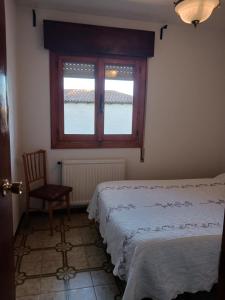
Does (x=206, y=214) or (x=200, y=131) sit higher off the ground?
(x=200, y=131)

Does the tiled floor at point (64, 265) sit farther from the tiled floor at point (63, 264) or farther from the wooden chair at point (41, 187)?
the wooden chair at point (41, 187)

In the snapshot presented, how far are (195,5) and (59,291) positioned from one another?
2340 millimetres

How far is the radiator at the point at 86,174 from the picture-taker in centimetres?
306

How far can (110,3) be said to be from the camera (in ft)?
8.55

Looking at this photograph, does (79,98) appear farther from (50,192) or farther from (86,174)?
(50,192)

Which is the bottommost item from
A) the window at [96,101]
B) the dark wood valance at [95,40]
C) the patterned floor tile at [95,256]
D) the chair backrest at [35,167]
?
the patterned floor tile at [95,256]

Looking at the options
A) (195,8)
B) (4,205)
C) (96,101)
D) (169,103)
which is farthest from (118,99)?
(4,205)

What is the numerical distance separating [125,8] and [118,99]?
105 cm

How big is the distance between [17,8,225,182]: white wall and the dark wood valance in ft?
0.43

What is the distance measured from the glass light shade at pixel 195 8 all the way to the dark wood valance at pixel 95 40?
3.96 ft

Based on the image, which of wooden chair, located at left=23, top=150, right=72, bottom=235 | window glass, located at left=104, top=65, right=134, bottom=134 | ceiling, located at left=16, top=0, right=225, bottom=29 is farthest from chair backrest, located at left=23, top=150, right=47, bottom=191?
ceiling, located at left=16, top=0, right=225, bottom=29

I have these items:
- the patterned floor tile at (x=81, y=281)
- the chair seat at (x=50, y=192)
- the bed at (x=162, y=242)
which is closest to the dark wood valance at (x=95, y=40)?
the chair seat at (x=50, y=192)

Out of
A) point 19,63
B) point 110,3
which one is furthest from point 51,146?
point 110,3

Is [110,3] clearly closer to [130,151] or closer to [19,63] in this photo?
[19,63]
